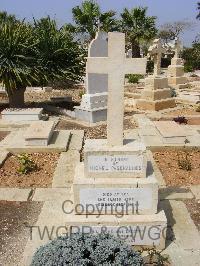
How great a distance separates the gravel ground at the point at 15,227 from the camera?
463 cm

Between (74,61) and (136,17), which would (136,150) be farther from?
(136,17)

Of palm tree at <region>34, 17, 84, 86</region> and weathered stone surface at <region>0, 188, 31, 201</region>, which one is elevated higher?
palm tree at <region>34, 17, 84, 86</region>

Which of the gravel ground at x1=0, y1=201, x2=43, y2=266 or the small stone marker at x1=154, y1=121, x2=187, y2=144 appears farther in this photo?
the small stone marker at x1=154, y1=121, x2=187, y2=144

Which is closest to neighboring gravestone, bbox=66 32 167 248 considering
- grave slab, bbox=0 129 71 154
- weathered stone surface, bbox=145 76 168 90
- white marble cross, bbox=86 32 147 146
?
white marble cross, bbox=86 32 147 146

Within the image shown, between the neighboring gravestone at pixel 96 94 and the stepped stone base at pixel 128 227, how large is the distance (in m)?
6.75

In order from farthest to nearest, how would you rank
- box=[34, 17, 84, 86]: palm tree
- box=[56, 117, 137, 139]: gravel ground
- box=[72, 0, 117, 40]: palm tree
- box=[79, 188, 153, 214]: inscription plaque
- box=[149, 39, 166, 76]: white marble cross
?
box=[72, 0, 117, 40]: palm tree → box=[149, 39, 166, 76]: white marble cross → box=[34, 17, 84, 86]: palm tree → box=[56, 117, 137, 139]: gravel ground → box=[79, 188, 153, 214]: inscription plaque

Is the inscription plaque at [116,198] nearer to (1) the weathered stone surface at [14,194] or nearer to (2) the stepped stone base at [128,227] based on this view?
(2) the stepped stone base at [128,227]

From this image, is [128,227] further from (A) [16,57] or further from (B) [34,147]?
(A) [16,57]

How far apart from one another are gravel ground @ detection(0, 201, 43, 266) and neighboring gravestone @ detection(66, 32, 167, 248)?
770mm

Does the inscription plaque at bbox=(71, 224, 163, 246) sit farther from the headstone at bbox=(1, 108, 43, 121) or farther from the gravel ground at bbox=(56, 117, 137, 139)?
the headstone at bbox=(1, 108, 43, 121)

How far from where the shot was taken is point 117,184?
4.71m

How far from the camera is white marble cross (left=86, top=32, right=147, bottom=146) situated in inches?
182

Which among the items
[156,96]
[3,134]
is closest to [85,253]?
[3,134]

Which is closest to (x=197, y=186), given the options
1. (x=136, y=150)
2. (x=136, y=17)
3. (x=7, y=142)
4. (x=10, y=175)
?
(x=136, y=150)
